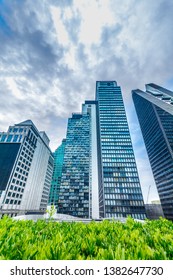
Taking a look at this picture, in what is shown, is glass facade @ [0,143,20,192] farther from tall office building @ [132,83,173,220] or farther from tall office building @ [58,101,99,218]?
tall office building @ [132,83,173,220]

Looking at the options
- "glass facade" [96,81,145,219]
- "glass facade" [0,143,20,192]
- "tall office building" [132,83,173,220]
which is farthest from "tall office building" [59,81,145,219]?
"glass facade" [0,143,20,192]

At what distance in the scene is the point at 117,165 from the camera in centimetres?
7062

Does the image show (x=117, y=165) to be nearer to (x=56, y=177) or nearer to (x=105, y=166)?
(x=105, y=166)

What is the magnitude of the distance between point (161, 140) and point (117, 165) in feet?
122

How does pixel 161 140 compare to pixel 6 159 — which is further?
pixel 161 140

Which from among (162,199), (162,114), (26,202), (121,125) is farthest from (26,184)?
(162,114)

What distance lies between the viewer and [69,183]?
85188 mm

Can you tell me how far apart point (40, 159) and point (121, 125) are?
60.1 m

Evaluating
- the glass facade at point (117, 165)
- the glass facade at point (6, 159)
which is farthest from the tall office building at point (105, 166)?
the glass facade at point (6, 159)

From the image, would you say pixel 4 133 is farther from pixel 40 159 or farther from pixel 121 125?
pixel 121 125

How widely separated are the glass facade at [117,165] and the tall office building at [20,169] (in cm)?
3745

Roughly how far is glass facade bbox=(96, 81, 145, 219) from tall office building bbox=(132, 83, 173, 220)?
21595 millimetres

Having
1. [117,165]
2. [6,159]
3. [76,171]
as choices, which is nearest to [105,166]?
[117,165]

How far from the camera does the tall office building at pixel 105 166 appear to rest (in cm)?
6022
